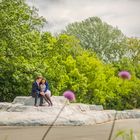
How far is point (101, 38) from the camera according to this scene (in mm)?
71812

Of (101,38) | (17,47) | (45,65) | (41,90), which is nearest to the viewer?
(41,90)

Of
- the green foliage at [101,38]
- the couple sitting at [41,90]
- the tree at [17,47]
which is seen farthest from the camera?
the green foliage at [101,38]

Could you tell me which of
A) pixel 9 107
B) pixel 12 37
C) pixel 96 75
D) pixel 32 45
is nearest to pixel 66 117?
pixel 9 107

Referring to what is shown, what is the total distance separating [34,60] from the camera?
38594 millimetres

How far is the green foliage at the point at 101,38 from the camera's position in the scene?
2767 inches

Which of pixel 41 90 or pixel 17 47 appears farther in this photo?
pixel 17 47

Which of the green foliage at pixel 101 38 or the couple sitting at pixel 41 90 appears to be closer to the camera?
the couple sitting at pixel 41 90

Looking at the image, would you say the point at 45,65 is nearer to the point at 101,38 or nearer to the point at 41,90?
the point at 41,90

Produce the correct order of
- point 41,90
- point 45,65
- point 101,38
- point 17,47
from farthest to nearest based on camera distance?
point 101,38
point 45,65
point 17,47
point 41,90

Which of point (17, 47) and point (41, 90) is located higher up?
point (17, 47)

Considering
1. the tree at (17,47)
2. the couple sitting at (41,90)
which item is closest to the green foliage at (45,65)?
the tree at (17,47)

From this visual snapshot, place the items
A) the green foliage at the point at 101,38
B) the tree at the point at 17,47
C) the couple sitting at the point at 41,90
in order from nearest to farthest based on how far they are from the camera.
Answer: the couple sitting at the point at 41,90 < the tree at the point at 17,47 < the green foliage at the point at 101,38

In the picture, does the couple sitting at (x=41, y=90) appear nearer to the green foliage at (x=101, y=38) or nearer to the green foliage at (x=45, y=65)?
the green foliage at (x=45, y=65)

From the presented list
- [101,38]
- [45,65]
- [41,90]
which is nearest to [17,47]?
[45,65]
